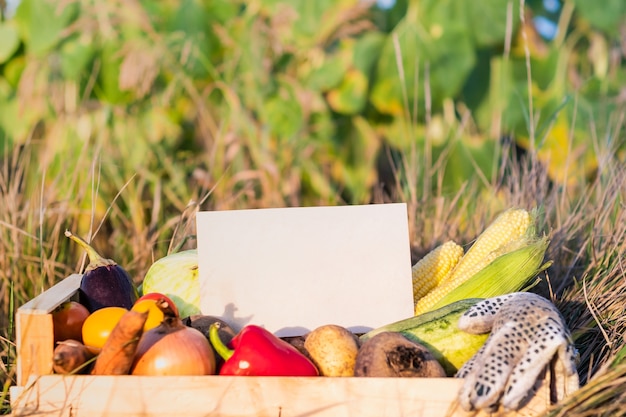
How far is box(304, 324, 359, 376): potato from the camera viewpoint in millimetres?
1416

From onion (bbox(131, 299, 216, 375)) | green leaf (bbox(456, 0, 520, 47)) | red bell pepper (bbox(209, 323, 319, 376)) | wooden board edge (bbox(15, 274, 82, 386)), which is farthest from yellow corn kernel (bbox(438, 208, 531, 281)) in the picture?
green leaf (bbox(456, 0, 520, 47))

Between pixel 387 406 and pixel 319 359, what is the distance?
0.20 metres

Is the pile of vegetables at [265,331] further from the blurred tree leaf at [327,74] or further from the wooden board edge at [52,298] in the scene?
the blurred tree leaf at [327,74]

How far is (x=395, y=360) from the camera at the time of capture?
1.34 metres

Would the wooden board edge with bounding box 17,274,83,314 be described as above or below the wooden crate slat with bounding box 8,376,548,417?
above

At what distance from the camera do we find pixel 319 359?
4.70ft

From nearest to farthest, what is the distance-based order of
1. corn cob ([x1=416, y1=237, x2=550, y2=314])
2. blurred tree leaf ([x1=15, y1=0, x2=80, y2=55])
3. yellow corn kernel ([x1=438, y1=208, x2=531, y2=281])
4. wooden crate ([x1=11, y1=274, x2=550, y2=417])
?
wooden crate ([x1=11, y1=274, x2=550, y2=417]), corn cob ([x1=416, y1=237, x2=550, y2=314]), yellow corn kernel ([x1=438, y1=208, x2=531, y2=281]), blurred tree leaf ([x1=15, y1=0, x2=80, y2=55])

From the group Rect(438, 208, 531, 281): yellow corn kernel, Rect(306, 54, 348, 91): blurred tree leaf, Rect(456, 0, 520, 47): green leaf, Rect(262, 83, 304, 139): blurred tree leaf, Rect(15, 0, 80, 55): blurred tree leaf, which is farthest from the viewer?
Rect(456, 0, 520, 47): green leaf

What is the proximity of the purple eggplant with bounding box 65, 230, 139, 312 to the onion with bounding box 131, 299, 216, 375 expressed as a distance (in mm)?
255

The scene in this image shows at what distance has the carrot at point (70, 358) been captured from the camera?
1335 millimetres

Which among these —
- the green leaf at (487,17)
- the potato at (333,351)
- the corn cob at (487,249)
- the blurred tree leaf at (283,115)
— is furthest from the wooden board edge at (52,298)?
the green leaf at (487,17)

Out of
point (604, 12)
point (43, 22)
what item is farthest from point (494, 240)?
point (43, 22)

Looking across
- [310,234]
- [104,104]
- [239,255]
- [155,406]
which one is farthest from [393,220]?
[104,104]

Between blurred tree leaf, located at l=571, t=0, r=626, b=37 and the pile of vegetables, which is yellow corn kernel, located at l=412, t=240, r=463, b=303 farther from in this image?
blurred tree leaf, located at l=571, t=0, r=626, b=37
